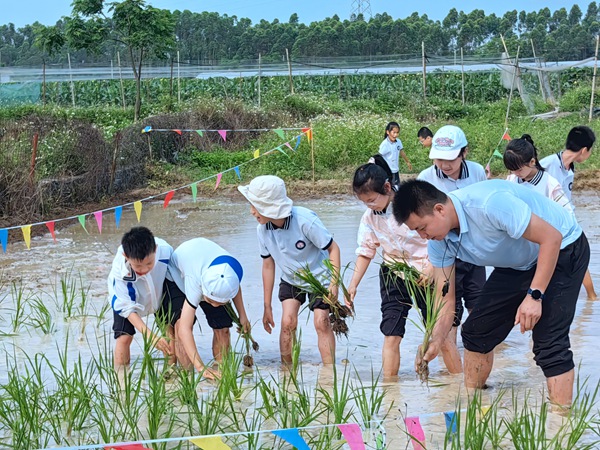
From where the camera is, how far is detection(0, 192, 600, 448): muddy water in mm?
Answer: 5223

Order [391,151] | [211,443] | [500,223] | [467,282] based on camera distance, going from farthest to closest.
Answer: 1. [391,151]
2. [467,282]
3. [500,223]
4. [211,443]

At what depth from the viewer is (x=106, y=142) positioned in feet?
49.3

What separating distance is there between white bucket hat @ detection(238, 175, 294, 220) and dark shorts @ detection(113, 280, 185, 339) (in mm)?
826

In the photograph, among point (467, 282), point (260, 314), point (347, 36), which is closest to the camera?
point (467, 282)

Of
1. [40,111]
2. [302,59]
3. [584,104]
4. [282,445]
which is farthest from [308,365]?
[302,59]

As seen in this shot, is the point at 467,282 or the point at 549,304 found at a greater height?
the point at 549,304

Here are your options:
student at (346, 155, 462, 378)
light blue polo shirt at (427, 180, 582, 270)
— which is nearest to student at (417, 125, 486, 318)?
student at (346, 155, 462, 378)

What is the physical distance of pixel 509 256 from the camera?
4.06 meters

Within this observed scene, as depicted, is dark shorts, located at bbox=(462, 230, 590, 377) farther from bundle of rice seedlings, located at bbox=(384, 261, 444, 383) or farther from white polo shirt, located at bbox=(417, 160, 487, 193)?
white polo shirt, located at bbox=(417, 160, 487, 193)

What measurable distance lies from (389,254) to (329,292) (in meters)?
0.44

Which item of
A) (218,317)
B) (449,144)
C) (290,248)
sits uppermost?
(449,144)

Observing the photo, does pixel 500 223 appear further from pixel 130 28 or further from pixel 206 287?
pixel 130 28

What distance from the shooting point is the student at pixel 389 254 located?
5113 millimetres

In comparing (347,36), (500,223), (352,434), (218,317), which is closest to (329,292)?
(218,317)
